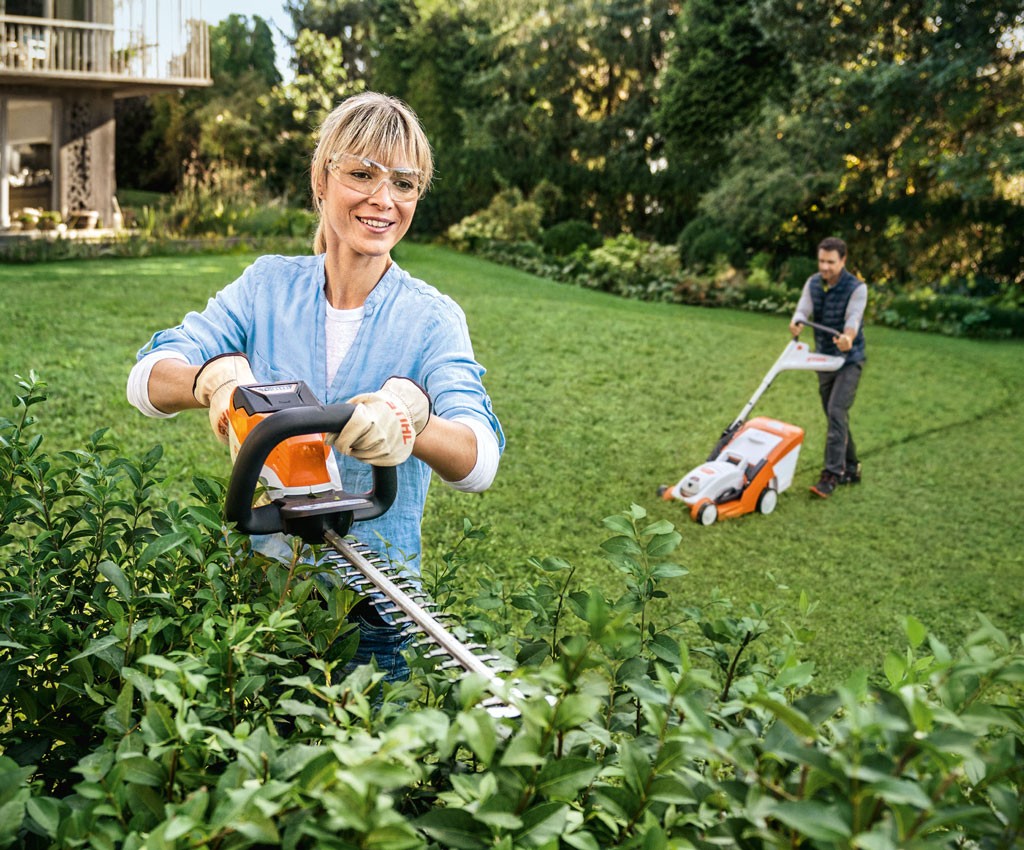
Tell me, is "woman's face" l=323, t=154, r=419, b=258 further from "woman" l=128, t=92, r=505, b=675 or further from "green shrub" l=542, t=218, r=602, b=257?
"green shrub" l=542, t=218, r=602, b=257

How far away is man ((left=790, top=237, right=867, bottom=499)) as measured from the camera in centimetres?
642

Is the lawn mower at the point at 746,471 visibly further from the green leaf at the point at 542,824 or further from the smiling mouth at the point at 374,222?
the green leaf at the point at 542,824

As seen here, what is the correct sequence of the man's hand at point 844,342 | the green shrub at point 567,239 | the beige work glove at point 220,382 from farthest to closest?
the green shrub at point 567,239 → the man's hand at point 844,342 → the beige work glove at point 220,382

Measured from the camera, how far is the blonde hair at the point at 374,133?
6.13 feet

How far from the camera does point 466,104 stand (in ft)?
80.7

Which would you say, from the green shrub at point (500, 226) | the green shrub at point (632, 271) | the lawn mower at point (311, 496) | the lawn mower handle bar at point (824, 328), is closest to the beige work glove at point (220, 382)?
the lawn mower at point (311, 496)

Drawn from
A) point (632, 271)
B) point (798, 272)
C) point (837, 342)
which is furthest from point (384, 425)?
point (798, 272)

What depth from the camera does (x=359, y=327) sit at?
196cm

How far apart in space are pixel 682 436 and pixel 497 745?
6.59 meters

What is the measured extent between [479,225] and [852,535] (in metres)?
13.9

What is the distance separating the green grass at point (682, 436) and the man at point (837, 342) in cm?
18

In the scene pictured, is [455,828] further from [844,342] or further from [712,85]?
[712,85]

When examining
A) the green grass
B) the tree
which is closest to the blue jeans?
the green grass

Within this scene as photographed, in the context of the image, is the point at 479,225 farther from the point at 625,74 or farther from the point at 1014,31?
the point at 1014,31
